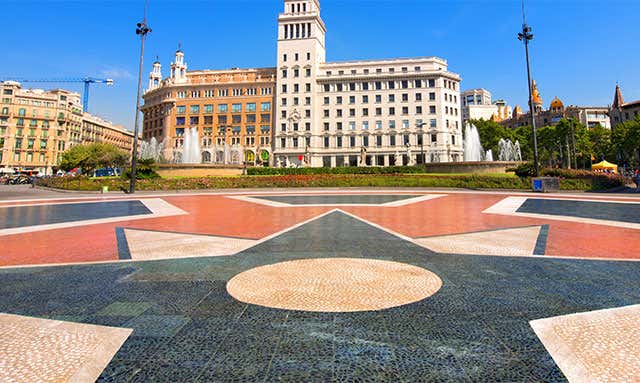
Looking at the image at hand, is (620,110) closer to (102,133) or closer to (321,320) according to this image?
(321,320)

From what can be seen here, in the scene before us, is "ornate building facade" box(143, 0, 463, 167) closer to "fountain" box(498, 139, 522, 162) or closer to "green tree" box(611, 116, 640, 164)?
"fountain" box(498, 139, 522, 162)

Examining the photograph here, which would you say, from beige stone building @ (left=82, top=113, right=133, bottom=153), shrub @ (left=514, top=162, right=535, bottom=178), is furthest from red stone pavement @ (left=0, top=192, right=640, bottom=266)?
beige stone building @ (left=82, top=113, right=133, bottom=153)

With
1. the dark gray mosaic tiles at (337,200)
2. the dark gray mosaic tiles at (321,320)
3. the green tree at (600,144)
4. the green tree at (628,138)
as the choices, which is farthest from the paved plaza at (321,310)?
the green tree at (600,144)

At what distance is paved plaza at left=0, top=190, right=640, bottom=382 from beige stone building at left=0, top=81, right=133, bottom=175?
91.5 m

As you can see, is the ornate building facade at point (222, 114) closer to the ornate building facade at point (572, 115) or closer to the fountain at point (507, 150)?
the fountain at point (507, 150)

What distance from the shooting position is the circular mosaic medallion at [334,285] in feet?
12.4

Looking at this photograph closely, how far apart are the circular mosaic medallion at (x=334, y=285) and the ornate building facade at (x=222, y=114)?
225ft

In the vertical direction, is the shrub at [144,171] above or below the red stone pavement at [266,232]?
above

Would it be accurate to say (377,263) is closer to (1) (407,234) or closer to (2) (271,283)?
(2) (271,283)

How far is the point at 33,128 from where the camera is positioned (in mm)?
77188

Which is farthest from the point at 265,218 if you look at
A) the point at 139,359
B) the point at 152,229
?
the point at 139,359

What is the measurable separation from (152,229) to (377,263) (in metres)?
7.36

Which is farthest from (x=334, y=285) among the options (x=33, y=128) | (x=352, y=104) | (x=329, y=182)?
(x=33, y=128)

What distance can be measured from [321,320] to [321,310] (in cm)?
26
